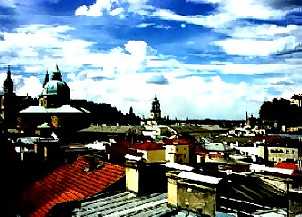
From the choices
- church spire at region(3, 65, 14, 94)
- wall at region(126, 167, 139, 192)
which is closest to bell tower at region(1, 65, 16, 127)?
church spire at region(3, 65, 14, 94)

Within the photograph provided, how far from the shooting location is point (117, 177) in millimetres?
16922

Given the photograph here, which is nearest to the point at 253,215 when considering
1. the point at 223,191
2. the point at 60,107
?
the point at 223,191

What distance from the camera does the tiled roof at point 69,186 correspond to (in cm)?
1673

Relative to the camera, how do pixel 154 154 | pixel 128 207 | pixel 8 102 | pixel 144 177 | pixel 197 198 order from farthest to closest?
1. pixel 8 102
2. pixel 154 154
3. pixel 144 177
4. pixel 128 207
5. pixel 197 198

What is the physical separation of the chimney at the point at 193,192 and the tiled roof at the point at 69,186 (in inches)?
177

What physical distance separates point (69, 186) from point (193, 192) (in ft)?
28.6

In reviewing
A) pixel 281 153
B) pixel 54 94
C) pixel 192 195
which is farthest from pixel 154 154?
pixel 54 94

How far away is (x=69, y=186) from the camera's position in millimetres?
19250

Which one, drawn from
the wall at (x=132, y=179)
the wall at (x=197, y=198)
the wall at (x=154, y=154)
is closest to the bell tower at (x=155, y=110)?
the wall at (x=154, y=154)

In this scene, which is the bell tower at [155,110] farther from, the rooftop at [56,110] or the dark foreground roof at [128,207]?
the dark foreground roof at [128,207]

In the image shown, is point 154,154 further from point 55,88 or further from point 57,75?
point 57,75

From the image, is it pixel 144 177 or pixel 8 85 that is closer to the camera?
pixel 144 177

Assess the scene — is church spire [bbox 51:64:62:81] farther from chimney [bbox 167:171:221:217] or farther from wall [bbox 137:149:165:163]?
chimney [bbox 167:171:221:217]

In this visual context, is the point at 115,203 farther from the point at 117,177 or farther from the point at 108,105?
the point at 108,105
